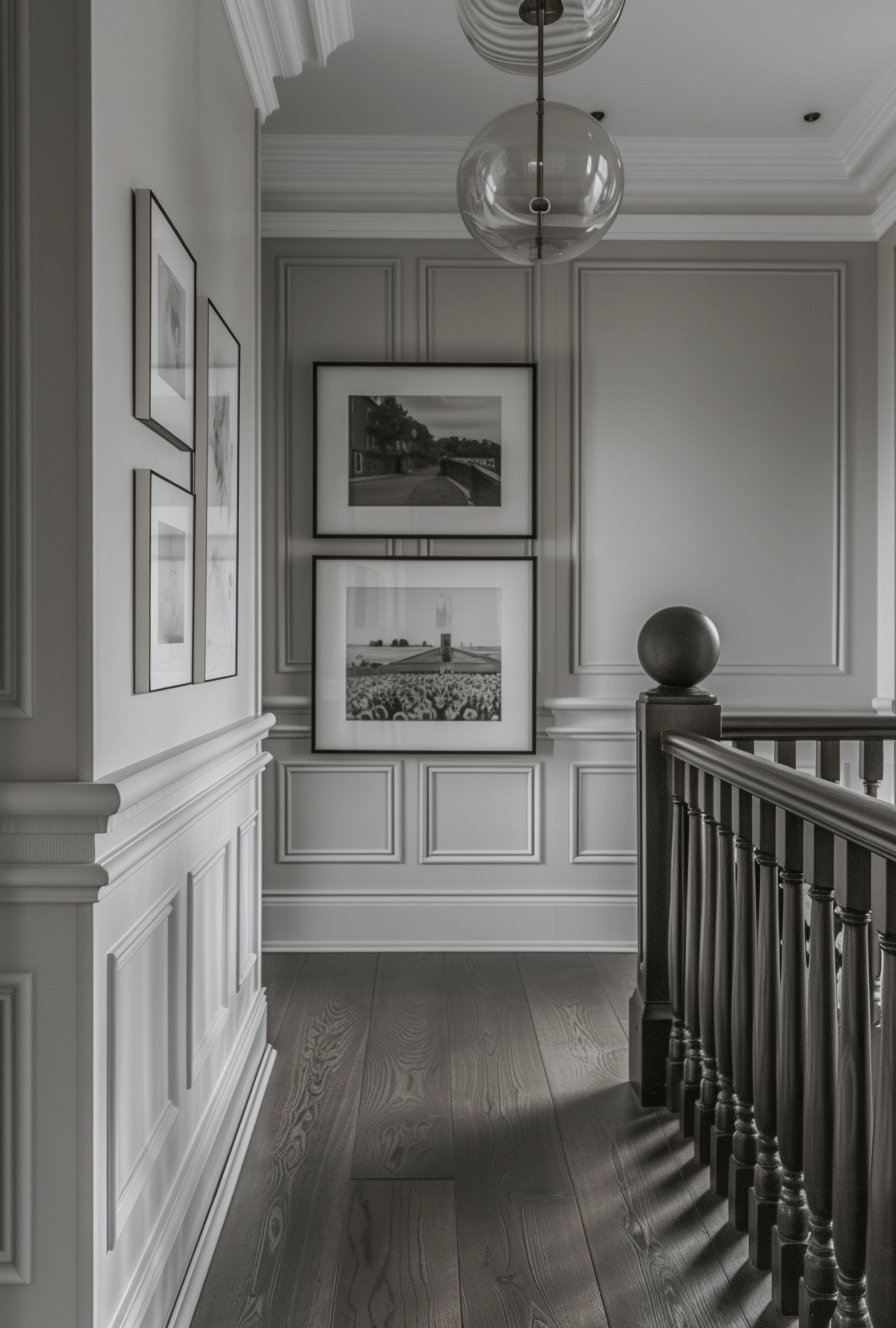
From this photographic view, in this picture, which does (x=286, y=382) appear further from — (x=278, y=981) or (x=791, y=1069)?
(x=791, y=1069)

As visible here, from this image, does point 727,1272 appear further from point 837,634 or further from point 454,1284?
point 837,634

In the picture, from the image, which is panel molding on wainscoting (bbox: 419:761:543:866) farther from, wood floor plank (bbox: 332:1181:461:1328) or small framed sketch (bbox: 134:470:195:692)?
small framed sketch (bbox: 134:470:195:692)

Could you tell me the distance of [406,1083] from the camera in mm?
2521

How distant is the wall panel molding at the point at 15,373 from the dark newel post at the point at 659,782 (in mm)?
1490

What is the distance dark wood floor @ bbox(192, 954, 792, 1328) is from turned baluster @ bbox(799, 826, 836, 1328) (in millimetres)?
223

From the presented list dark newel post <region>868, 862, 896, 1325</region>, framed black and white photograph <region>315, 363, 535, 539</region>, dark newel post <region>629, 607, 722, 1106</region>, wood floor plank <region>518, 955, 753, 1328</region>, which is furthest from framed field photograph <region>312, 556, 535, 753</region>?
dark newel post <region>868, 862, 896, 1325</region>

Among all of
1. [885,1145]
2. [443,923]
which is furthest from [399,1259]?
[443,923]

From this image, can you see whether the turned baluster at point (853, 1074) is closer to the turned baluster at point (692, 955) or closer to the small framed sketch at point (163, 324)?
the turned baluster at point (692, 955)

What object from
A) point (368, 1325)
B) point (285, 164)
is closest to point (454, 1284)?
point (368, 1325)

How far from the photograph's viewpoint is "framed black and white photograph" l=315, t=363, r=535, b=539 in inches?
143

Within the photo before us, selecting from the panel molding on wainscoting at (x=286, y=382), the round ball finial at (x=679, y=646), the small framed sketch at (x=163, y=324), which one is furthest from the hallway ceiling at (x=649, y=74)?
the round ball finial at (x=679, y=646)

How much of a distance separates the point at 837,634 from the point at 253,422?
233 cm

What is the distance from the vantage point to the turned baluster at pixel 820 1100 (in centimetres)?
140

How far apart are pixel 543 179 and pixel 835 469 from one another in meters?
2.31
